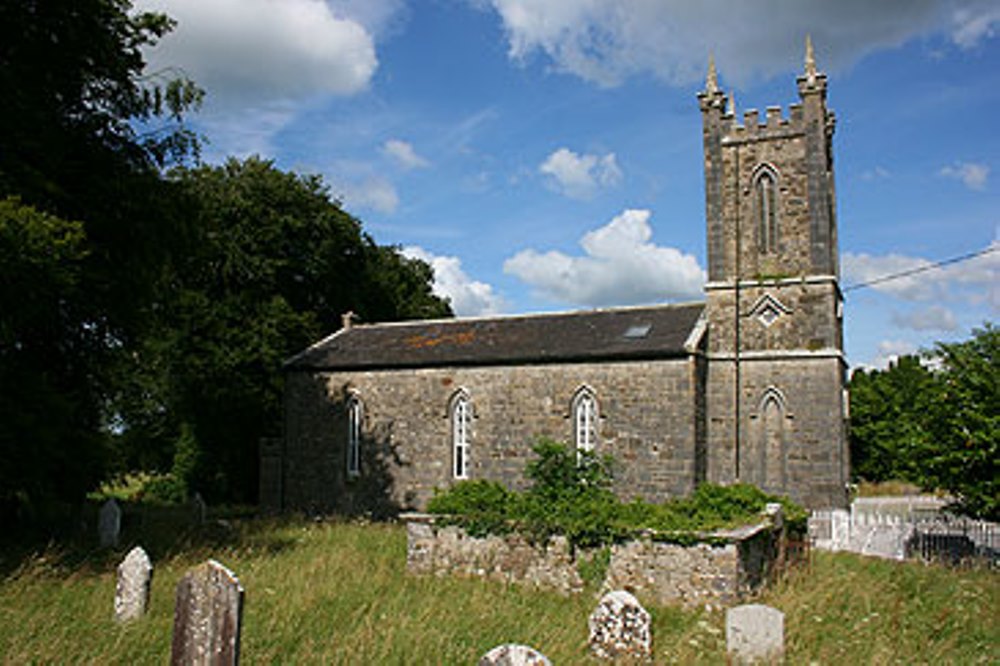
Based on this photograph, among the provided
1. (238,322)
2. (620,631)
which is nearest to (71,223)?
(620,631)

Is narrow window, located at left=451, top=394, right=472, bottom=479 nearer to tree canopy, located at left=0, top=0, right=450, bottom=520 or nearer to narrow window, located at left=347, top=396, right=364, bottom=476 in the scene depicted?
narrow window, located at left=347, top=396, right=364, bottom=476

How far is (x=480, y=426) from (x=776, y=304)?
984cm

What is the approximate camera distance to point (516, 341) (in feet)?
82.8

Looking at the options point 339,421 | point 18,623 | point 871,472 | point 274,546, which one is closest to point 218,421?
point 339,421

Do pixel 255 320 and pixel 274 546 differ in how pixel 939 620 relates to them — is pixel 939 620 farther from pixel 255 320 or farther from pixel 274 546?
pixel 255 320

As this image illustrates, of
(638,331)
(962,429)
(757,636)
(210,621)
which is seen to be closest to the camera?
(210,621)

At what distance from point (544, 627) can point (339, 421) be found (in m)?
18.4

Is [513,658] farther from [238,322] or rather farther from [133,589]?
[238,322]

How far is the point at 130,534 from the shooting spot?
683 inches

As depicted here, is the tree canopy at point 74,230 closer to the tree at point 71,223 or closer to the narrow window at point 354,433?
the tree at point 71,223

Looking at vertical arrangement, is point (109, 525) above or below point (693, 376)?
below

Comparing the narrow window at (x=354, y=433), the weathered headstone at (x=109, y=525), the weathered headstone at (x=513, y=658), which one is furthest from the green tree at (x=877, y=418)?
the weathered headstone at (x=513, y=658)

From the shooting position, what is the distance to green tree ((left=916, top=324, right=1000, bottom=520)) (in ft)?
50.6

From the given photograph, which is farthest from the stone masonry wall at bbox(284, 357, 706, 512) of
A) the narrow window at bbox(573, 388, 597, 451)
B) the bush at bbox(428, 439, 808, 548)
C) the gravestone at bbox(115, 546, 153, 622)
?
the gravestone at bbox(115, 546, 153, 622)
